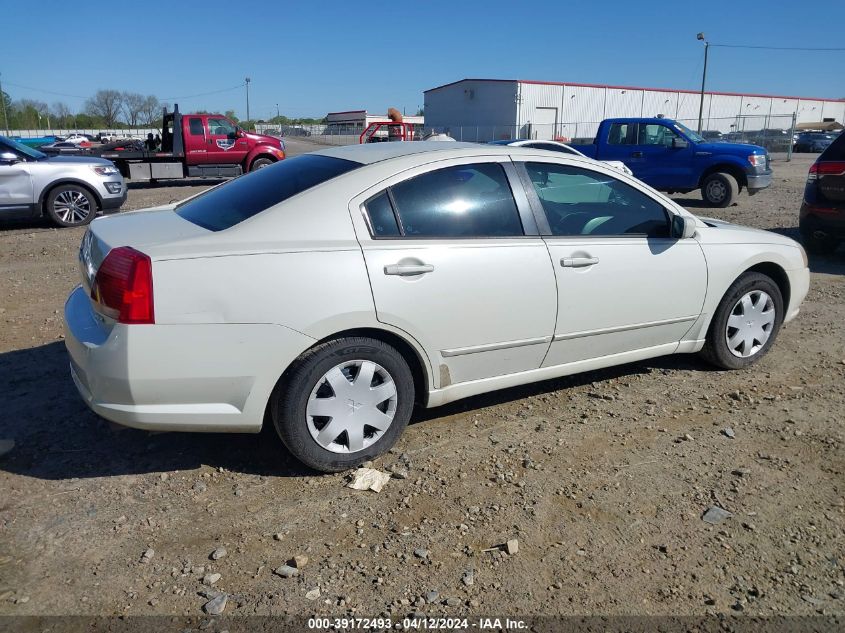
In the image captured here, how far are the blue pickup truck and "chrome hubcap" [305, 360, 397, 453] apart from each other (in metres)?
13.0

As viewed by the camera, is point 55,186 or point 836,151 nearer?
point 836,151

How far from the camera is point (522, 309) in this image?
147 inches

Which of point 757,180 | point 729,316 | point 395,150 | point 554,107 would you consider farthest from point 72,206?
point 554,107

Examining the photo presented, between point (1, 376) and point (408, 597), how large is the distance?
3.47 meters

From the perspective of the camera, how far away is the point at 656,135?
596 inches

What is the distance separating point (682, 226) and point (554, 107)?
50.3 metres

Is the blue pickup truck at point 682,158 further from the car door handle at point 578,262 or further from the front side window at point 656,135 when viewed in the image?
the car door handle at point 578,262

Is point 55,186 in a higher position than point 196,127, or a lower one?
lower

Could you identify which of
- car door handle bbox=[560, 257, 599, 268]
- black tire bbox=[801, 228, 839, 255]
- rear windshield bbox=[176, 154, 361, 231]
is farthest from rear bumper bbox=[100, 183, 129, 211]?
black tire bbox=[801, 228, 839, 255]

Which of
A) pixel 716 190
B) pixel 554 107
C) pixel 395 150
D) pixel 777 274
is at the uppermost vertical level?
pixel 554 107

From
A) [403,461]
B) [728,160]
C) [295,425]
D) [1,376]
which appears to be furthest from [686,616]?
[728,160]

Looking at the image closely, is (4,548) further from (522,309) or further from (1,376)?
(522,309)

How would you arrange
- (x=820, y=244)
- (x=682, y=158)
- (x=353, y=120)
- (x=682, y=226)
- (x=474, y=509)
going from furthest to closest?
(x=353, y=120), (x=682, y=158), (x=820, y=244), (x=682, y=226), (x=474, y=509)

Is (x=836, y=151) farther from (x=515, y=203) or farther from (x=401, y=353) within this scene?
(x=401, y=353)
